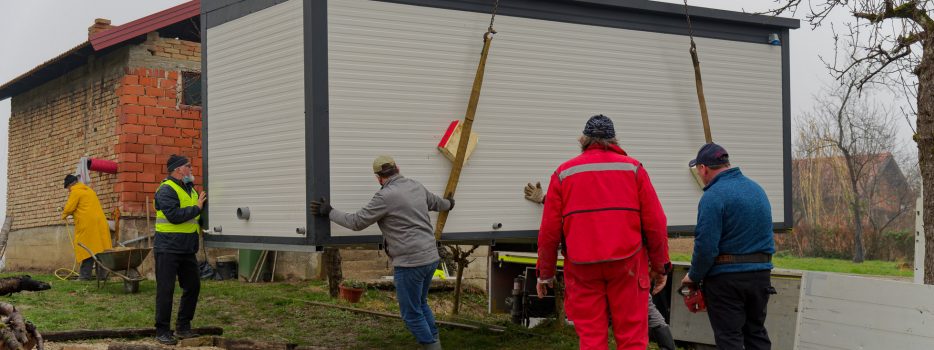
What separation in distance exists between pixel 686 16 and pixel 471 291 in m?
6.82

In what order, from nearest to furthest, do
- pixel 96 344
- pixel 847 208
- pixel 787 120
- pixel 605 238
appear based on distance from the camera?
pixel 605 238 → pixel 96 344 → pixel 787 120 → pixel 847 208

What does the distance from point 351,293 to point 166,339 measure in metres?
3.89

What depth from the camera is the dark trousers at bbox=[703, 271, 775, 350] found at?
5785 millimetres

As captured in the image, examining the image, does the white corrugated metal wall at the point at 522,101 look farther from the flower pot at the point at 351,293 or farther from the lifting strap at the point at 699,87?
the flower pot at the point at 351,293

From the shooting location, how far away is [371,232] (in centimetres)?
689

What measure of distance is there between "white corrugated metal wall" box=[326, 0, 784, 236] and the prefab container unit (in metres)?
0.01

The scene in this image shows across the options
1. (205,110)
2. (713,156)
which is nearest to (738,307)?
(713,156)

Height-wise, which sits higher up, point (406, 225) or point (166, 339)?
point (406, 225)

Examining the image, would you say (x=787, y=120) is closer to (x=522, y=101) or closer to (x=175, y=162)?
(x=522, y=101)

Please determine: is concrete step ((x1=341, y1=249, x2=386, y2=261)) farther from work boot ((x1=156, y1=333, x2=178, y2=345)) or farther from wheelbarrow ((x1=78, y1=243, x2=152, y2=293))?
work boot ((x1=156, y1=333, x2=178, y2=345))

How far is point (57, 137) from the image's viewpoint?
16.9 m

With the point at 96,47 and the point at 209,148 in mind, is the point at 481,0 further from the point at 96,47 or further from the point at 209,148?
the point at 96,47

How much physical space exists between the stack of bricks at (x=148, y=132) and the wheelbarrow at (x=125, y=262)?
2.12m

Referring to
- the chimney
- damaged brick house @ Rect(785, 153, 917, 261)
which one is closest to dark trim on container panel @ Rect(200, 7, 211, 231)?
the chimney
